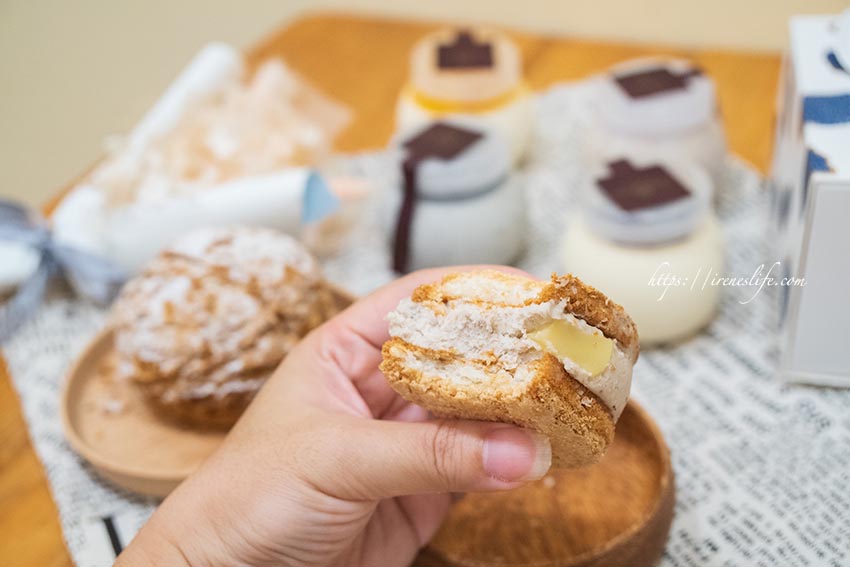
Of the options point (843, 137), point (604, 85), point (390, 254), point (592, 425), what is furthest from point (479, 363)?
point (604, 85)

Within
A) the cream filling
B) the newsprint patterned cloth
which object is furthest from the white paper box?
the cream filling

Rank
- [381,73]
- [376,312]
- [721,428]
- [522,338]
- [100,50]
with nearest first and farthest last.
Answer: [522,338] < [376,312] < [721,428] < [381,73] < [100,50]

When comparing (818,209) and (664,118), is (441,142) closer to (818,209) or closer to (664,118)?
(664,118)

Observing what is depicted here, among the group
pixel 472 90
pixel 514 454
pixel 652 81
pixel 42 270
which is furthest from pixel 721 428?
pixel 42 270

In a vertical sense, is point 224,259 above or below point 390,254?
above

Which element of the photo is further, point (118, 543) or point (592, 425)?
point (118, 543)

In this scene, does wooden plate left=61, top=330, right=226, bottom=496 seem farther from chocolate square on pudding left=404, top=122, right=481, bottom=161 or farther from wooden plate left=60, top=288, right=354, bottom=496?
chocolate square on pudding left=404, top=122, right=481, bottom=161

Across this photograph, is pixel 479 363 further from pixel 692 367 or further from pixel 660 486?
pixel 692 367
